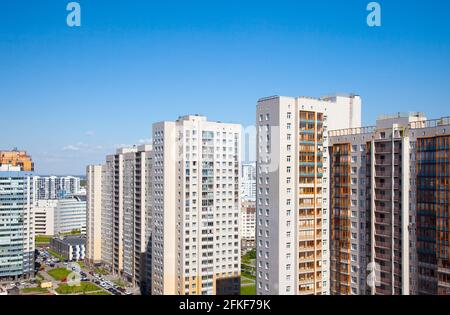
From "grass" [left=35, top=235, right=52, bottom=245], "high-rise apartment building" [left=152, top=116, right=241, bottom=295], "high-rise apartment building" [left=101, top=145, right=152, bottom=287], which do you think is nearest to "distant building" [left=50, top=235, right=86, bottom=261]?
"high-rise apartment building" [left=101, top=145, right=152, bottom=287]

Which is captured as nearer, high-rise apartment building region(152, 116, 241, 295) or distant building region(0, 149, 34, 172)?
high-rise apartment building region(152, 116, 241, 295)

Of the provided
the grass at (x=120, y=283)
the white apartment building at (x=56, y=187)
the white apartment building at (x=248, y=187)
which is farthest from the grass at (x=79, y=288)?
the white apartment building at (x=56, y=187)

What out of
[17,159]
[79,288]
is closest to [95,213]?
[17,159]

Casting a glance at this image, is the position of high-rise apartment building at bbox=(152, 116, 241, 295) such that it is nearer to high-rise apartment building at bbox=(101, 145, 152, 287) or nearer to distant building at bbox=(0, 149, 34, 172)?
high-rise apartment building at bbox=(101, 145, 152, 287)

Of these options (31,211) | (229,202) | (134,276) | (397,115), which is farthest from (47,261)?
(397,115)
